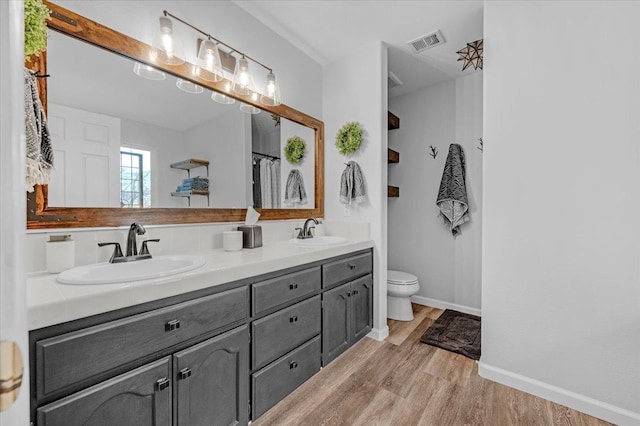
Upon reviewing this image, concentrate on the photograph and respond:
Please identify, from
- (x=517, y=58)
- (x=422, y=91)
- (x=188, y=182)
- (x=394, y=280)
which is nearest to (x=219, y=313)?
(x=188, y=182)

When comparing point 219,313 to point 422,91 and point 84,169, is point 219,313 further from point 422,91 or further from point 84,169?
Result: point 422,91

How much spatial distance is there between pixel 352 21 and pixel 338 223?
1637mm

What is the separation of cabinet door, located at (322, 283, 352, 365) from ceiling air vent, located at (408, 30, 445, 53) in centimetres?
208

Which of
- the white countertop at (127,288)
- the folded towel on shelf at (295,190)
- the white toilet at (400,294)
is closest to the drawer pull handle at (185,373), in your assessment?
the white countertop at (127,288)

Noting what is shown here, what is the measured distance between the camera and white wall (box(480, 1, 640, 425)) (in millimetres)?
1526

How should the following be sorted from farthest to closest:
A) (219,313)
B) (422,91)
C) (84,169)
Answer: (422,91)
(84,169)
(219,313)

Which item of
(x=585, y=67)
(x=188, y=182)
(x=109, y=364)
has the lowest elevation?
(x=109, y=364)

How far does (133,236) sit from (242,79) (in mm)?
1229

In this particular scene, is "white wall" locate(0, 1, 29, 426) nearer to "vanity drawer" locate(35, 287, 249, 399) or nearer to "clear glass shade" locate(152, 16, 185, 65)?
"vanity drawer" locate(35, 287, 249, 399)

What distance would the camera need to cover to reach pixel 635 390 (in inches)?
Result: 59.1

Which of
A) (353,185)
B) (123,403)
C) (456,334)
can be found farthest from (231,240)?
(456,334)

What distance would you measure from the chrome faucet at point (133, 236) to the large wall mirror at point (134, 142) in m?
0.10

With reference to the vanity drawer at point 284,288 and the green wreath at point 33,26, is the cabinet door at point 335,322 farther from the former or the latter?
the green wreath at point 33,26

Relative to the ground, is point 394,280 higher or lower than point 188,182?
lower
